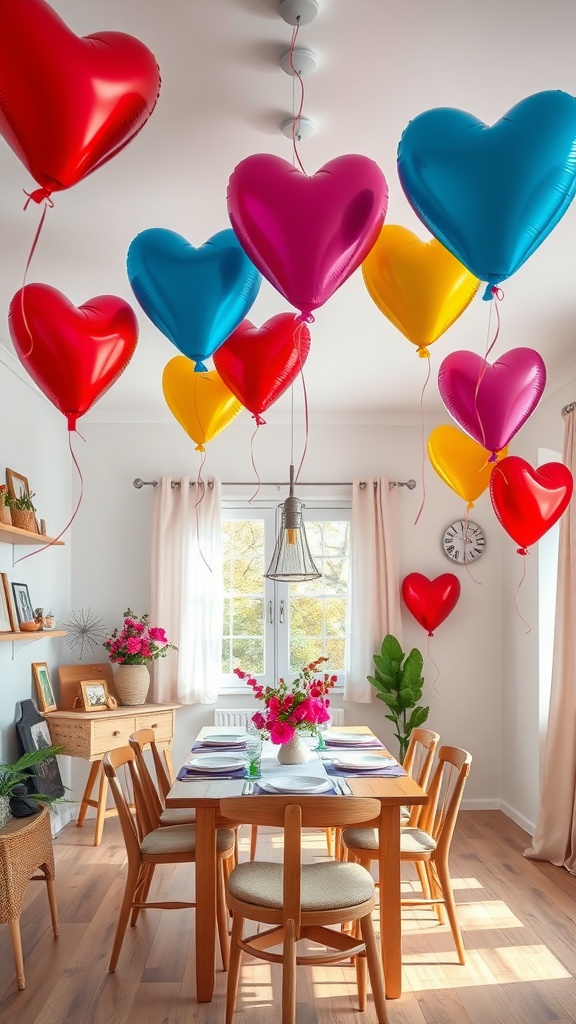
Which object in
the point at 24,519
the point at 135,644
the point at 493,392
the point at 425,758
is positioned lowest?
the point at 425,758

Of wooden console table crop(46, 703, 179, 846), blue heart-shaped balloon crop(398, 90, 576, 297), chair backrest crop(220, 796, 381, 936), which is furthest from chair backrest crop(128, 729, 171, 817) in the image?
blue heart-shaped balloon crop(398, 90, 576, 297)

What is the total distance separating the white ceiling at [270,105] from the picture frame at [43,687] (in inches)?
86.7

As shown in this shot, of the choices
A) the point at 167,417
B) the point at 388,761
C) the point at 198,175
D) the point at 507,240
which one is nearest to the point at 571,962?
the point at 388,761

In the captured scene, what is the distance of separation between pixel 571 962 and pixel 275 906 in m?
1.38

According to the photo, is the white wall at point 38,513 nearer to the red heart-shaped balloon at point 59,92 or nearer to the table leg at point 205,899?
the table leg at point 205,899

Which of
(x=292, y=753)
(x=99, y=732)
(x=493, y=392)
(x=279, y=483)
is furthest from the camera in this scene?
(x=279, y=483)

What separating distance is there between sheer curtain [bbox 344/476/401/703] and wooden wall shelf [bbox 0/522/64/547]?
2.16m

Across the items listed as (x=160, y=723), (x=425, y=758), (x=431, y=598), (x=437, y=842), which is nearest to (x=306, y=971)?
(x=437, y=842)

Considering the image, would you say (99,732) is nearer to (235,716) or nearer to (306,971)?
(235,716)

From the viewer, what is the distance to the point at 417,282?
2.39 metres

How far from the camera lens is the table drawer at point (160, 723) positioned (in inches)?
199

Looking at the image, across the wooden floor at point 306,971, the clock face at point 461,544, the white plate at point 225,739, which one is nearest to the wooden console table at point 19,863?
the wooden floor at point 306,971

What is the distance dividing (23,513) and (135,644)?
139 centimetres

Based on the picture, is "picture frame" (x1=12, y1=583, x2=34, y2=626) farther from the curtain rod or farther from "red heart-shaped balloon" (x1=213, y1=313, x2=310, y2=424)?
"red heart-shaped balloon" (x1=213, y1=313, x2=310, y2=424)
